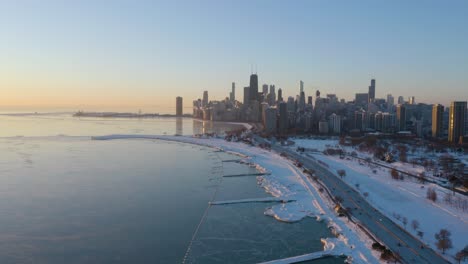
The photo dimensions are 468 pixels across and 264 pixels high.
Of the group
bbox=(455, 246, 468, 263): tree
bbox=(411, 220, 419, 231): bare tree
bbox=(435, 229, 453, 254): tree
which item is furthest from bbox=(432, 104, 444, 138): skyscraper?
bbox=(455, 246, 468, 263): tree

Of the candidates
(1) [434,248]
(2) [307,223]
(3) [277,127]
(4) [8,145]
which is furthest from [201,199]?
(3) [277,127]

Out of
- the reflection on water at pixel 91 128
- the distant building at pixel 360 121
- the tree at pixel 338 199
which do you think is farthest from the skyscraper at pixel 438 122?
the tree at pixel 338 199

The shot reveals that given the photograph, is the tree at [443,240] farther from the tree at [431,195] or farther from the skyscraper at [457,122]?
the skyscraper at [457,122]

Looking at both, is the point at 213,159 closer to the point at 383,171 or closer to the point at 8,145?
the point at 383,171

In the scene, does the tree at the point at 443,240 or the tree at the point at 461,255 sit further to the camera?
the tree at the point at 443,240

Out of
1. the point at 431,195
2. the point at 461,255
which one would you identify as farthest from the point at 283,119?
the point at 461,255

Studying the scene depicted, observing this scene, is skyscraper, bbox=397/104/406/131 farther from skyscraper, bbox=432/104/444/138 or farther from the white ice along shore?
the white ice along shore

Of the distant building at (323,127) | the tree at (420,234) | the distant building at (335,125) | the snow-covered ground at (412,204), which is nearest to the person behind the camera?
the tree at (420,234)
